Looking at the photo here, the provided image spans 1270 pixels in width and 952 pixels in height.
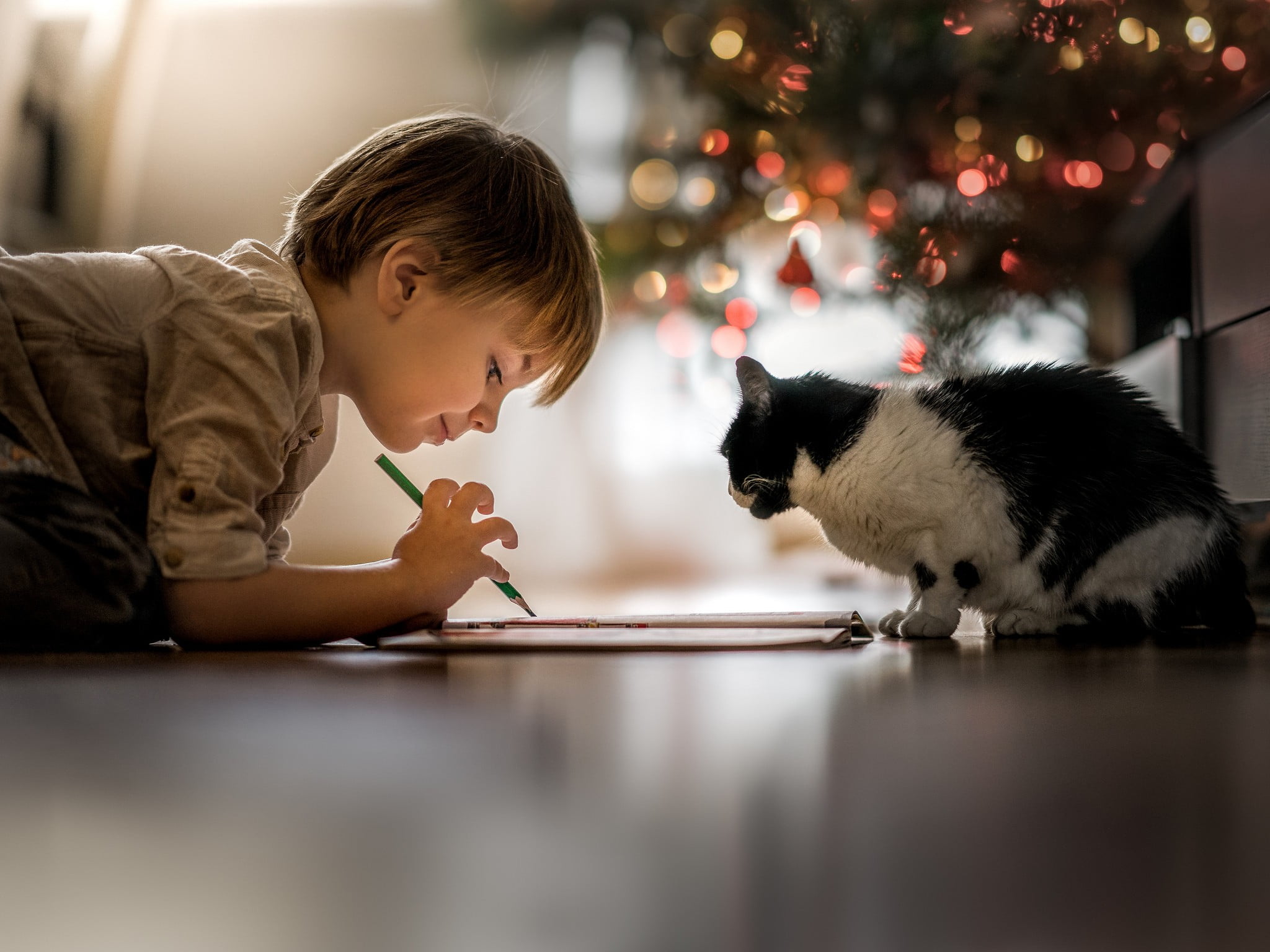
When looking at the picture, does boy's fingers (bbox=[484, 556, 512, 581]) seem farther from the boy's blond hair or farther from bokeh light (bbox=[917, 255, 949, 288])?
bokeh light (bbox=[917, 255, 949, 288])

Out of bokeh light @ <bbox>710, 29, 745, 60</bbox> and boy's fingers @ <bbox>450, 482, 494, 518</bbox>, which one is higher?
bokeh light @ <bbox>710, 29, 745, 60</bbox>

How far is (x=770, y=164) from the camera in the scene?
1903 mm

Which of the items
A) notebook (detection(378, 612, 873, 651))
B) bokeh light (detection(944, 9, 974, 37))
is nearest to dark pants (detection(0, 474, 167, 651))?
notebook (detection(378, 612, 873, 651))

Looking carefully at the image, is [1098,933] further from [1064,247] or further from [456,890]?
[1064,247]

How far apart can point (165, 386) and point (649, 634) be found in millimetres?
413

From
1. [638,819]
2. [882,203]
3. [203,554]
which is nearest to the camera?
[638,819]

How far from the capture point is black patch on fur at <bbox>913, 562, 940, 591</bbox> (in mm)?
795

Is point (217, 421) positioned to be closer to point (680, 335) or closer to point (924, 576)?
point (924, 576)

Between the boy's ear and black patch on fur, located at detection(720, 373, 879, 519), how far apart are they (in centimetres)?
32

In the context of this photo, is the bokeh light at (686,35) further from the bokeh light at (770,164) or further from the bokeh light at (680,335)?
the bokeh light at (680,335)

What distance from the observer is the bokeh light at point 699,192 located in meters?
1.97

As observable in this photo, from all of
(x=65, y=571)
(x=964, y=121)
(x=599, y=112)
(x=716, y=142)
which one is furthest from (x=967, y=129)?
(x=65, y=571)

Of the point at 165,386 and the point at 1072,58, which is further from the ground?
the point at 1072,58

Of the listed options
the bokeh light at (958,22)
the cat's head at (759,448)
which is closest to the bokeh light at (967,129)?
the bokeh light at (958,22)
